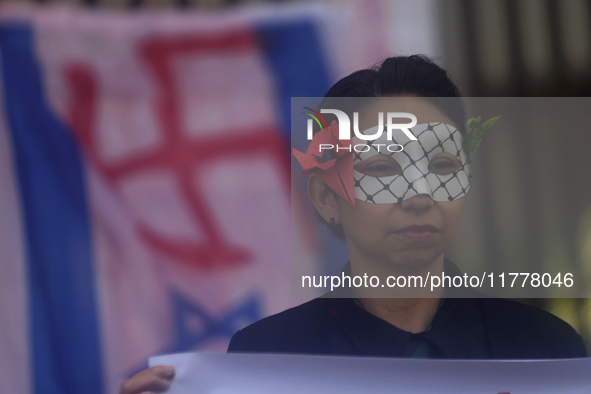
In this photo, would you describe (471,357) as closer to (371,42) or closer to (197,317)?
(197,317)

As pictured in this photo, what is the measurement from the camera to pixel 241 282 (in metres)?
1.03

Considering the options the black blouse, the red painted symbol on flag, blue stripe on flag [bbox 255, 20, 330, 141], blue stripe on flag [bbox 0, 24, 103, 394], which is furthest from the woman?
blue stripe on flag [bbox 0, 24, 103, 394]

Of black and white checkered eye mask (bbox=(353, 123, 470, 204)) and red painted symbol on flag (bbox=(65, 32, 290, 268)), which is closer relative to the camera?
black and white checkered eye mask (bbox=(353, 123, 470, 204))

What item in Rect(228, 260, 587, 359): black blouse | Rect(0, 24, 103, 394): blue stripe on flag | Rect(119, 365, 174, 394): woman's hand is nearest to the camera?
Rect(119, 365, 174, 394): woman's hand

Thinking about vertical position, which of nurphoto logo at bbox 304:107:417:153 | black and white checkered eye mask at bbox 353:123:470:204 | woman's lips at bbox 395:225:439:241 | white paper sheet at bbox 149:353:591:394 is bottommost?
white paper sheet at bbox 149:353:591:394

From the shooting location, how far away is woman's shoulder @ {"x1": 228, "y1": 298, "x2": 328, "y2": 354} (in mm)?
948

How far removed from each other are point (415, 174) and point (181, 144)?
0.60 metres

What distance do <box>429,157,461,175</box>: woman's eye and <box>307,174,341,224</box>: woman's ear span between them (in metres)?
0.24

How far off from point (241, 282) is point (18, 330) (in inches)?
22.6

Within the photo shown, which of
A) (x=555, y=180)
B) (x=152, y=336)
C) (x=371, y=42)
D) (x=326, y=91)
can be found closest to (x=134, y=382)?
(x=152, y=336)

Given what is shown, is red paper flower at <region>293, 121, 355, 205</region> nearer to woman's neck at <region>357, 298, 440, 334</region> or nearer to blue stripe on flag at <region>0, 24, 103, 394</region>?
woman's neck at <region>357, 298, 440, 334</region>

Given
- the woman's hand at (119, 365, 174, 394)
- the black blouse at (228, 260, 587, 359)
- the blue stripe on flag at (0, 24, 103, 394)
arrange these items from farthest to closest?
the blue stripe on flag at (0, 24, 103, 394), the black blouse at (228, 260, 587, 359), the woman's hand at (119, 365, 174, 394)

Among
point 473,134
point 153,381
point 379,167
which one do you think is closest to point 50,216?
point 153,381

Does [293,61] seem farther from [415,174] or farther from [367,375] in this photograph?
[367,375]
